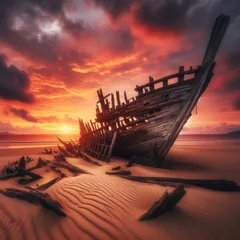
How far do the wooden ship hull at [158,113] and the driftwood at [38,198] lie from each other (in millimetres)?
4757

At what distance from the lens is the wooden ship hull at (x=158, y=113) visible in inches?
251

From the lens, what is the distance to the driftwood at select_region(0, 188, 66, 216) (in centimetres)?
277

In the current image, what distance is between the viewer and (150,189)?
4191 mm

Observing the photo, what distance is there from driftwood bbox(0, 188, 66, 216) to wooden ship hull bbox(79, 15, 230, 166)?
15.6 feet

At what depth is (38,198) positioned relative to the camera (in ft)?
9.64

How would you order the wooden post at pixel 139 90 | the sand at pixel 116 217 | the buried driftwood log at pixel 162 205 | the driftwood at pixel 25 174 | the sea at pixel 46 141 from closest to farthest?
the sand at pixel 116 217 → the buried driftwood log at pixel 162 205 → the driftwood at pixel 25 174 → the wooden post at pixel 139 90 → the sea at pixel 46 141

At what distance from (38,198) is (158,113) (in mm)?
5814

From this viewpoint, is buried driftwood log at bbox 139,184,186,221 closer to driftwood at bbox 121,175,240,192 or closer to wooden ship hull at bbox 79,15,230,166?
driftwood at bbox 121,175,240,192

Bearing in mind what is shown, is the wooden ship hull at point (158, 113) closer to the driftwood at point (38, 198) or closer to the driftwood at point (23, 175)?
the driftwood at point (23, 175)

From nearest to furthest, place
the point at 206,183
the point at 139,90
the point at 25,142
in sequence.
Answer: the point at 206,183
the point at 139,90
the point at 25,142

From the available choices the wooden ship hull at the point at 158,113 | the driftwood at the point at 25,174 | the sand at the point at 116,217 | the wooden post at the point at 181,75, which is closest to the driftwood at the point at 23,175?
the driftwood at the point at 25,174

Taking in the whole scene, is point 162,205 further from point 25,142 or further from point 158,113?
point 25,142

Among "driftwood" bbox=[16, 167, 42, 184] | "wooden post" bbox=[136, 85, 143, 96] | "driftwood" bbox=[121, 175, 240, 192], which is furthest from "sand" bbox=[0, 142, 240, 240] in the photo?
"wooden post" bbox=[136, 85, 143, 96]

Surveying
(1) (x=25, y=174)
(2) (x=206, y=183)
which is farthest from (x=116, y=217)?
(1) (x=25, y=174)
